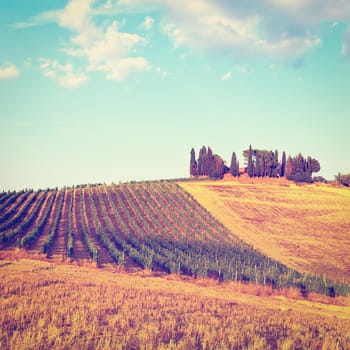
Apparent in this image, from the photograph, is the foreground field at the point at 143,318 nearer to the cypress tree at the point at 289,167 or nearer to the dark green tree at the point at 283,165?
the cypress tree at the point at 289,167

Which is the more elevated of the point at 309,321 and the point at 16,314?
the point at 16,314

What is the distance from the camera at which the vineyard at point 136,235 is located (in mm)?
26172

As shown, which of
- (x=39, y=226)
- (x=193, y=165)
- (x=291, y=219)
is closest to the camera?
(x=39, y=226)

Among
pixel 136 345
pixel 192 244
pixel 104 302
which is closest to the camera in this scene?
pixel 136 345

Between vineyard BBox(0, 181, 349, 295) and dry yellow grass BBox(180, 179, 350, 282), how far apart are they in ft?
9.66

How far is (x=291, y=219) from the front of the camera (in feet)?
164

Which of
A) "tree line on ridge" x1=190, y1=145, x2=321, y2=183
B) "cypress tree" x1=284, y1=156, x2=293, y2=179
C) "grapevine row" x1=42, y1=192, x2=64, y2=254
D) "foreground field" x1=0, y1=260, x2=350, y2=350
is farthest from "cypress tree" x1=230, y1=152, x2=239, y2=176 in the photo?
"foreground field" x1=0, y1=260, x2=350, y2=350

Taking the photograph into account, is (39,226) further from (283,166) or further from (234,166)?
(283,166)

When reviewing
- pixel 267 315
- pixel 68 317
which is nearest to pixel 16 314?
pixel 68 317

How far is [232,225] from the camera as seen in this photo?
1825 inches

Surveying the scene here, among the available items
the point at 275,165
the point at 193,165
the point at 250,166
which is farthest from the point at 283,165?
the point at 193,165

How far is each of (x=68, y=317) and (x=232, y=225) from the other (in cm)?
3626

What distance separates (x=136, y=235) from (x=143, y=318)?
25187mm

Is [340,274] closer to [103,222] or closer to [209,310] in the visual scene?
[209,310]
